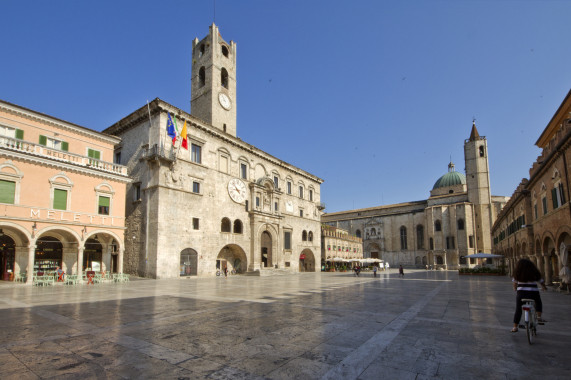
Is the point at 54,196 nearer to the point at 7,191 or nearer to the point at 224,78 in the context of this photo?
the point at 7,191

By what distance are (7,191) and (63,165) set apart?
340 centimetres

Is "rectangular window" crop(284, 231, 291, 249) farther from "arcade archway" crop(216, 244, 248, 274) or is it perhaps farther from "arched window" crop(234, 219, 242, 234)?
"arched window" crop(234, 219, 242, 234)

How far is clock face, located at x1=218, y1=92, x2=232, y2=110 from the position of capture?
3686 cm

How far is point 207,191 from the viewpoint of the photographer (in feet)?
101

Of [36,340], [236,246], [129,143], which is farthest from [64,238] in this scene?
[36,340]

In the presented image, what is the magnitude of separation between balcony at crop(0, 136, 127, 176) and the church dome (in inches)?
2746

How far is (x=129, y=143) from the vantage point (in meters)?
30.0

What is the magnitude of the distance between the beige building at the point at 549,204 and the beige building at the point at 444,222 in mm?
37473

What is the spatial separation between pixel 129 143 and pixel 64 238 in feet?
35.0

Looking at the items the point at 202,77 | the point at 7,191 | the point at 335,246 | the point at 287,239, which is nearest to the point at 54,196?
the point at 7,191

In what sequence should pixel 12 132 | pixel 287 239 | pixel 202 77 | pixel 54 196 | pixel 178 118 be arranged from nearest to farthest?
pixel 54 196, pixel 12 132, pixel 178 118, pixel 202 77, pixel 287 239

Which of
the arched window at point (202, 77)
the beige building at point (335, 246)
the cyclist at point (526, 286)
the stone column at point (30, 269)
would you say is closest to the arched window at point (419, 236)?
the beige building at point (335, 246)

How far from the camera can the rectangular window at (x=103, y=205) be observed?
76.9 ft

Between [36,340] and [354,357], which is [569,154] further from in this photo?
[36,340]
